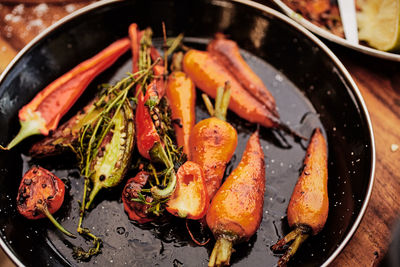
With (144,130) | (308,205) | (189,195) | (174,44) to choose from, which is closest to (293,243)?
(308,205)

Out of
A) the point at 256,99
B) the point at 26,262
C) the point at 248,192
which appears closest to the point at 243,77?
the point at 256,99

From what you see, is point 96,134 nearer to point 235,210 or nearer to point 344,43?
point 235,210

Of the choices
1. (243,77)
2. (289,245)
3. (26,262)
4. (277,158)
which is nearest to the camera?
(26,262)

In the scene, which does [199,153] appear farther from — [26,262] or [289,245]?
[26,262]

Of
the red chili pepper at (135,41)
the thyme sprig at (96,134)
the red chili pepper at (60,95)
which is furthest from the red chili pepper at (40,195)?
the red chili pepper at (135,41)

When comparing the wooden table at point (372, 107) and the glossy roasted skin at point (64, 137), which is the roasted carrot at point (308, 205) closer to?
the wooden table at point (372, 107)

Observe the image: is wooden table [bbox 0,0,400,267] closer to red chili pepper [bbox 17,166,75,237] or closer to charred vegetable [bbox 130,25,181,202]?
red chili pepper [bbox 17,166,75,237]
